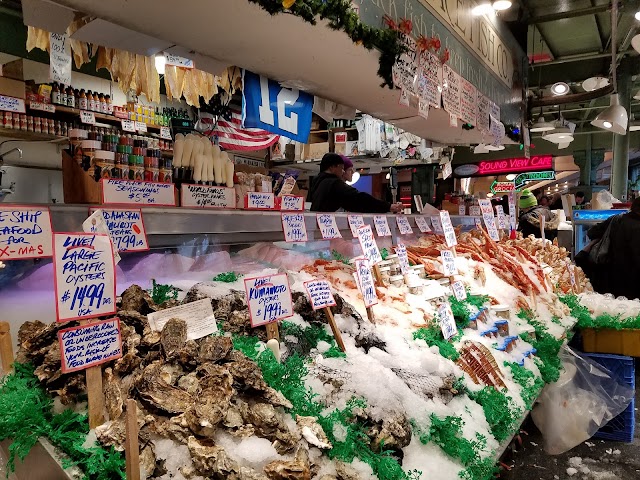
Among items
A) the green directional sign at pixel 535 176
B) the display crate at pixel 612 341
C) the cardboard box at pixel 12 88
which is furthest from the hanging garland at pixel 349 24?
the green directional sign at pixel 535 176

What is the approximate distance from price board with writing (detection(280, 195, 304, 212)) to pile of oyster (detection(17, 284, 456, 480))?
4.62 ft

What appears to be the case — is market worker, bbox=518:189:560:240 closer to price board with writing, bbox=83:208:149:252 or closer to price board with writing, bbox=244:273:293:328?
price board with writing, bbox=244:273:293:328

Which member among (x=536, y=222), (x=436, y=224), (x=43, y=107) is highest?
(x=43, y=107)

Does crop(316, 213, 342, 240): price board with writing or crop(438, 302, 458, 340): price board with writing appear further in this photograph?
crop(316, 213, 342, 240): price board with writing

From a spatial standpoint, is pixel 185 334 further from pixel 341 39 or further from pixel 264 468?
pixel 341 39

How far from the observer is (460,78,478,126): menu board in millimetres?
4523

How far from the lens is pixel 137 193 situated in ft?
7.02

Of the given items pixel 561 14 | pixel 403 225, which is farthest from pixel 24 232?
pixel 561 14

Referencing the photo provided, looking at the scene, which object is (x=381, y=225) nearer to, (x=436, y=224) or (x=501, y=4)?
(x=436, y=224)

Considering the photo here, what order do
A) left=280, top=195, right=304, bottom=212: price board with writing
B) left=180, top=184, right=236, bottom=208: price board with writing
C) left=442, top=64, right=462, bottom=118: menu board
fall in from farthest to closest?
left=442, top=64, right=462, bottom=118: menu board
left=280, top=195, right=304, bottom=212: price board with writing
left=180, top=184, right=236, bottom=208: price board with writing

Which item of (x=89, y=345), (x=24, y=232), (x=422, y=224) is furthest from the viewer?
(x=422, y=224)

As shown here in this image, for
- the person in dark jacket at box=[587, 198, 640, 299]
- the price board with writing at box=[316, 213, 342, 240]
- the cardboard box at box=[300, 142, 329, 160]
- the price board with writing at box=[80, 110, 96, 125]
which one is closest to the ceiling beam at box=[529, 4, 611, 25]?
the person in dark jacket at box=[587, 198, 640, 299]

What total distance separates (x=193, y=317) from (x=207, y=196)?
37.1 inches

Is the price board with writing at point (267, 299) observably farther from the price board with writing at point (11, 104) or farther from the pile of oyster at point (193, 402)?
the price board with writing at point (11, 104)
